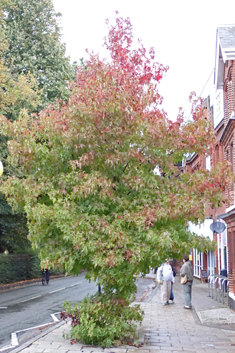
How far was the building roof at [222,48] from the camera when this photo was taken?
18.5 m

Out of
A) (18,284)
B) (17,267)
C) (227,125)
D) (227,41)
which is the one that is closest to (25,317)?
(227,125)

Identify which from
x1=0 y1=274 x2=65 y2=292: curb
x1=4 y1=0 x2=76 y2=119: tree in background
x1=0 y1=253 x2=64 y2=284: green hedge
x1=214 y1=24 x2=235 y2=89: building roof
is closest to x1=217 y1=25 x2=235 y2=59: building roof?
x1=214 y1=24 x2=235 y2=89: building roof

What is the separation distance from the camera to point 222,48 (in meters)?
18.9

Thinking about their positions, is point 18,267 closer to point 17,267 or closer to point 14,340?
point 17,267

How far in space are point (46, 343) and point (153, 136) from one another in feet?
14.9

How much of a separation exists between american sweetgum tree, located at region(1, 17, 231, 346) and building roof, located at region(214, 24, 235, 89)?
32.3 feet

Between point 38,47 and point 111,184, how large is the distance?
23705 millimetres

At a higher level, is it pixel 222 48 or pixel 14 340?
pixel 222 48

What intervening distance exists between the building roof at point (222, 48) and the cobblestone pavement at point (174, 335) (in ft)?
32.3

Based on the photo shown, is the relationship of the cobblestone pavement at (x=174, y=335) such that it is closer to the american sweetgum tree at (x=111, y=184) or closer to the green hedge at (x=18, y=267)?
the american sweetgum tree at (x=111, y=184)

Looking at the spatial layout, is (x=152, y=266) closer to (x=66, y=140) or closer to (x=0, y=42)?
(x=66, y=140)

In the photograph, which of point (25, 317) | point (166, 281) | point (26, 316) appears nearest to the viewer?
point (25, 317)

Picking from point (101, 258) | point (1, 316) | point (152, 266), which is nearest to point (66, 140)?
point (101, 258)

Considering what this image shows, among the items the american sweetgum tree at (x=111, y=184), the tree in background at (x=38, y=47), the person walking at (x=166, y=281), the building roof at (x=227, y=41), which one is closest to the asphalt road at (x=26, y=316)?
the american sweetgum tree at (x=111, y=184)
